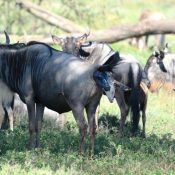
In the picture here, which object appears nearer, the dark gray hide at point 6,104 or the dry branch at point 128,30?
the dark gray hide at point 6,104

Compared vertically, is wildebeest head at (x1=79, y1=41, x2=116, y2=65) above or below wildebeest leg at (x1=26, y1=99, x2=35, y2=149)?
above

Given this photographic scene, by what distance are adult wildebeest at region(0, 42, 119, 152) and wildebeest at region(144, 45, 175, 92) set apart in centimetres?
362

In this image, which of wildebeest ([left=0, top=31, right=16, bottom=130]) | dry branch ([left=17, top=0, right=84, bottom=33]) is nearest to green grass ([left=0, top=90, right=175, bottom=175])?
wildebeest ([left=0, top=31, right=16, bottom=130])

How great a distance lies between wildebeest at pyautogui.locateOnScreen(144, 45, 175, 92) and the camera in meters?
13.3

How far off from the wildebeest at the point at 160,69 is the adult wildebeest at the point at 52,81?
11.9 ft

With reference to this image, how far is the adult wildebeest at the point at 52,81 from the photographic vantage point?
359 inches

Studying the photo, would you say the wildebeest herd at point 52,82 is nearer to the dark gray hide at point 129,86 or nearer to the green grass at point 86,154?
the green grass at point 86,154

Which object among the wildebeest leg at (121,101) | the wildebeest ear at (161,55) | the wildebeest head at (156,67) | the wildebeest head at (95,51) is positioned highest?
the wildebeest head at (95,51)

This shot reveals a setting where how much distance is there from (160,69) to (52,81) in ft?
14.5

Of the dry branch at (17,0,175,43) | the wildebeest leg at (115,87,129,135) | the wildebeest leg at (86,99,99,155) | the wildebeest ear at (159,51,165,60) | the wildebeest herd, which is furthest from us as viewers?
the dry branch at (17,0,175,43)

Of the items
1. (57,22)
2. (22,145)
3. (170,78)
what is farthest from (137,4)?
(22,145)

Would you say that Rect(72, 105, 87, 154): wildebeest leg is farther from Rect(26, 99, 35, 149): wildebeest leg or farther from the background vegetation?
Rect(26, 99, 35, 149): wildebeest leg

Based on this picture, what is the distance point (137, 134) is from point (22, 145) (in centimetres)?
238

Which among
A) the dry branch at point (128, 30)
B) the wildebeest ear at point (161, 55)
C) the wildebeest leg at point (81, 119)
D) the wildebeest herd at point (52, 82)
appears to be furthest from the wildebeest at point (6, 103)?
the dry branch at point (128, 30)
